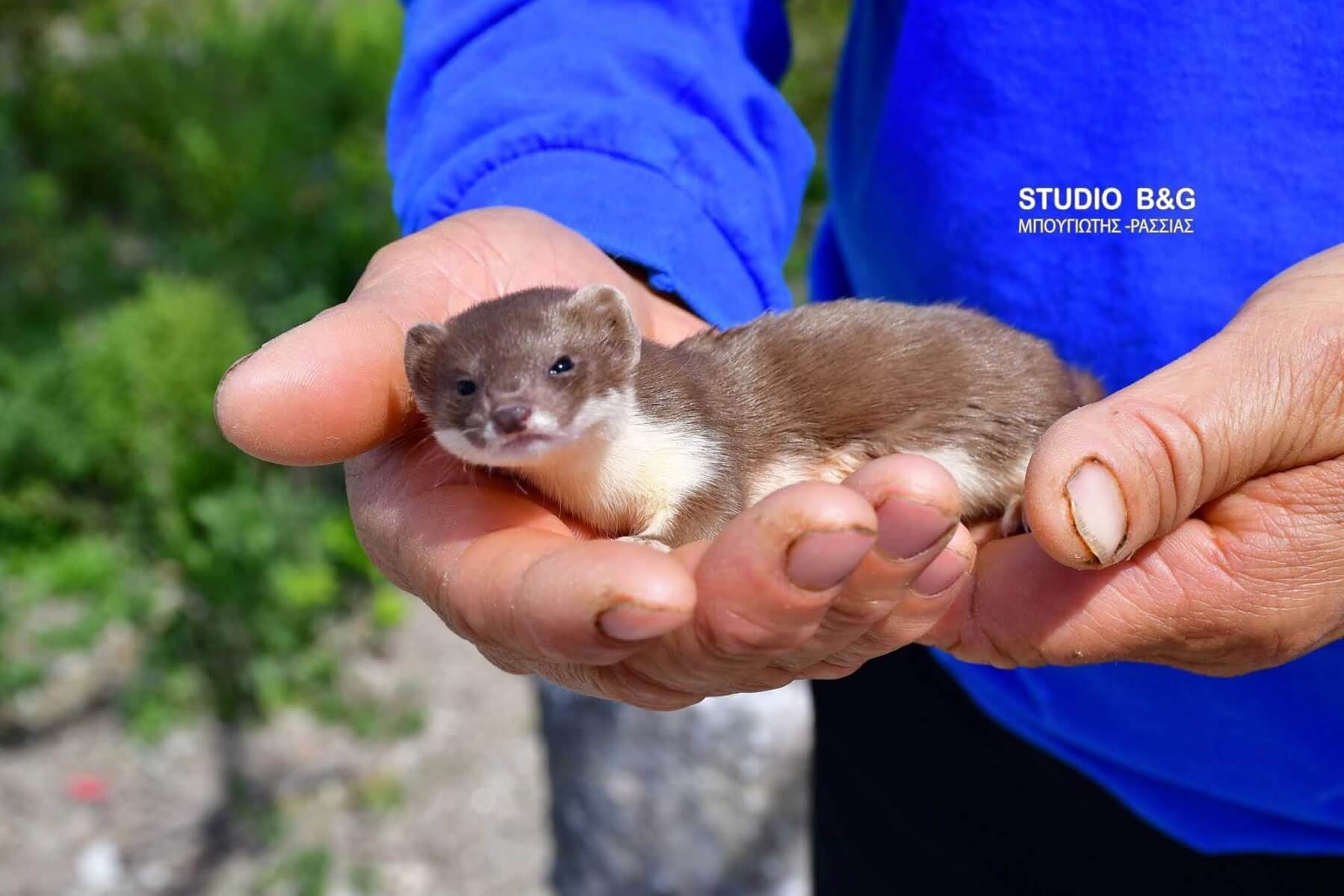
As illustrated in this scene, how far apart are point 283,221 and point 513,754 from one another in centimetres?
370

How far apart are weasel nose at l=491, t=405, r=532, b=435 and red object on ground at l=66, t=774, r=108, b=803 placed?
3.73m

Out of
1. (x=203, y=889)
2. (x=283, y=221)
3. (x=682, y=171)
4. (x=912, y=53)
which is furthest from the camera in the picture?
(x=283, y=221)

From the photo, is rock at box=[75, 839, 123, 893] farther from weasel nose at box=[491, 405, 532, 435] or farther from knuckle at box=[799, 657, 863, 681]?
knuckle at box=[799, 657, 863, 681]

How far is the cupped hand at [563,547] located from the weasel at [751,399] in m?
0.16

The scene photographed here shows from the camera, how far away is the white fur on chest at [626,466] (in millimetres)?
2516

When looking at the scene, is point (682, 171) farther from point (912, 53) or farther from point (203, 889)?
point (203, 889)

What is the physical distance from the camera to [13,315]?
23.2 ft

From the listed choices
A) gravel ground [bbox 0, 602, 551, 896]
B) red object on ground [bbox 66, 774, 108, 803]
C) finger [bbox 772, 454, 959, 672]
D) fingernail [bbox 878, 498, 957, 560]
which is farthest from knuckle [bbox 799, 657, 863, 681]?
red object on ground [bbox 66, 774, 108, 803]

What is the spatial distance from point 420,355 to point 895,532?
99 cm

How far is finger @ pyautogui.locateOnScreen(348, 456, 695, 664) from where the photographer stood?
5.64ft

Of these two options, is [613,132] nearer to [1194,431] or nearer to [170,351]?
[1194,431]

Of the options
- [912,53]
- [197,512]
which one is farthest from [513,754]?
[912,53]

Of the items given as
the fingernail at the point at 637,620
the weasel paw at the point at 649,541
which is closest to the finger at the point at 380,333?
the weasel paw at the point at 649,541

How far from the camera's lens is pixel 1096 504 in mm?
1821
